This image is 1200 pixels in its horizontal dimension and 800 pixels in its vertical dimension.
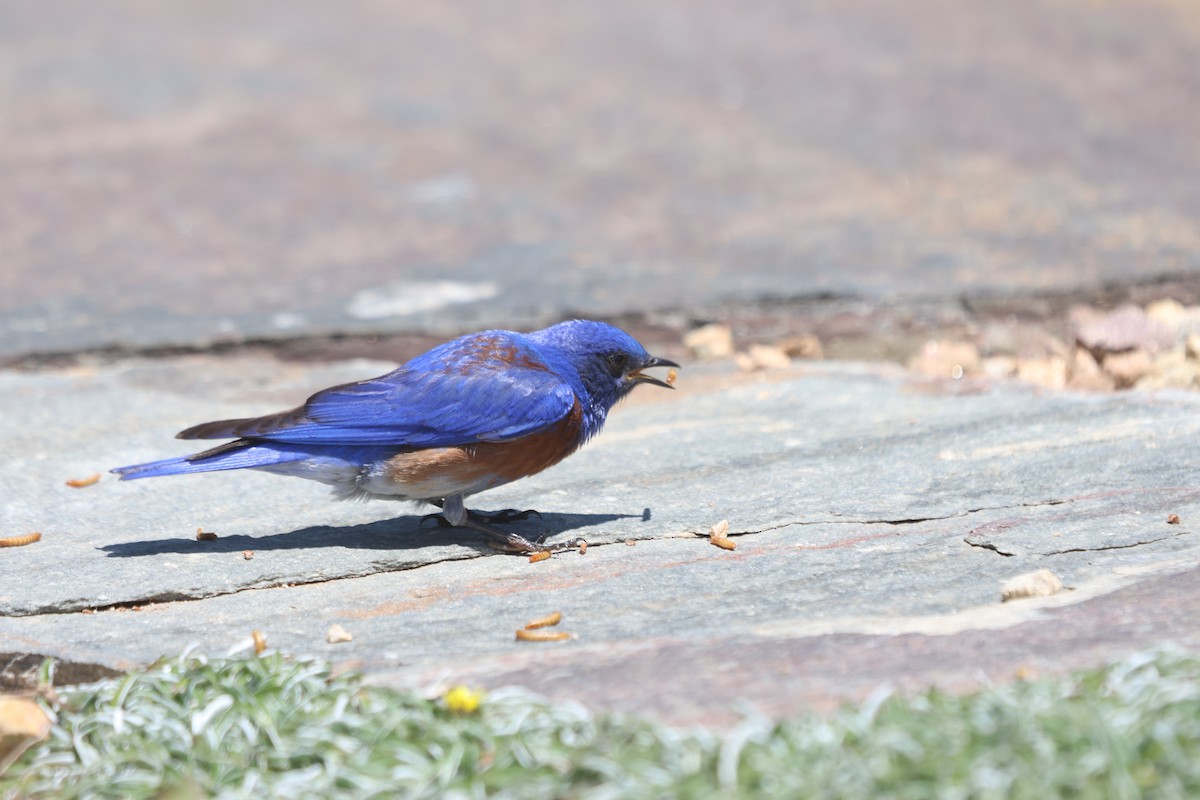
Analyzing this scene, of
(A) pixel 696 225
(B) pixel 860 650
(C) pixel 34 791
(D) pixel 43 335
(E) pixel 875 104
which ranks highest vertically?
(E) pixel 875 104

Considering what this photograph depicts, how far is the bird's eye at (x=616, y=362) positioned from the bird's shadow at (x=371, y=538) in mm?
444

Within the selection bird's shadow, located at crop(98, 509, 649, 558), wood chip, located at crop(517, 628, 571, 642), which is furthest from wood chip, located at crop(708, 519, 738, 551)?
wood chip, located at crop(517, 628, 571, 642)

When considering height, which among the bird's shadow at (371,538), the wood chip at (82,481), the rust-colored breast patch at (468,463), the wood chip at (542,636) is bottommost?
the wood chip at (542,636)

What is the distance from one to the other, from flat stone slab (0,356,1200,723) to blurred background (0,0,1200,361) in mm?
1458

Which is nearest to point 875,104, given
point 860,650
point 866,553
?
point 866,553

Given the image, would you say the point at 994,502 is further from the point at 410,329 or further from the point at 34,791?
the point at 410,329

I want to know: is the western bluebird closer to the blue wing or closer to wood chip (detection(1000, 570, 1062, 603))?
the blue wing

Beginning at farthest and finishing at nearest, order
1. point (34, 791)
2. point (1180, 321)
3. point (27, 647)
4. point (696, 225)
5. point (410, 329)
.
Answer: point (696, 225) → point (410, 329) → point (1180, 321) → point (27, 647) → point (34, 791)

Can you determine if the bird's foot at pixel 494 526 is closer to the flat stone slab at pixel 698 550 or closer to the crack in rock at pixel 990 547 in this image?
the flat stone slab at pixel 698 550

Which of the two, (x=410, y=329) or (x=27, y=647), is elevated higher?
(x=410, y=329)

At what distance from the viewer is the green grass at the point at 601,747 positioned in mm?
2354

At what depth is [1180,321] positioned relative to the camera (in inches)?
238

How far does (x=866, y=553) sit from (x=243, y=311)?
397 centimetres

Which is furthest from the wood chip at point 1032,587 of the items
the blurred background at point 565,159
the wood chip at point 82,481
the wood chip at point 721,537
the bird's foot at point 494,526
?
the blurred background at point 565,159
